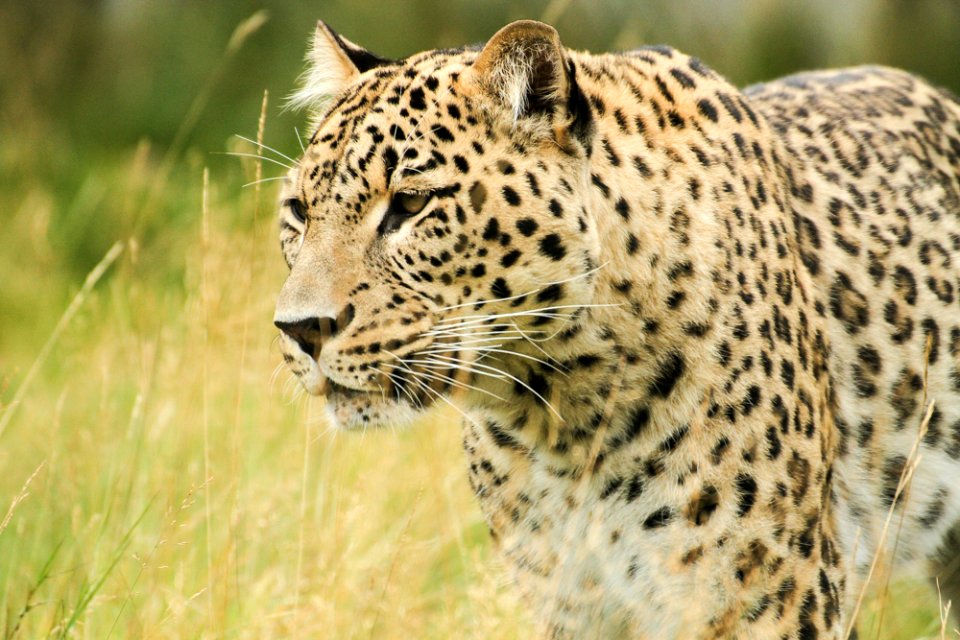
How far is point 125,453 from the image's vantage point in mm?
6301

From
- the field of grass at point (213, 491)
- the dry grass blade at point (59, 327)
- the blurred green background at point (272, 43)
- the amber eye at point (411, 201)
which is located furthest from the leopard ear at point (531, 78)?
the blurred green background at point (272, 43)

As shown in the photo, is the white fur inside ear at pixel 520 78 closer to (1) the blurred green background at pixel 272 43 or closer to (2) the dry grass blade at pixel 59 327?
(2) the dry grass blade at pixel 59 327

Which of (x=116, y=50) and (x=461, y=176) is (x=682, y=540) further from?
(x=116, y=50)

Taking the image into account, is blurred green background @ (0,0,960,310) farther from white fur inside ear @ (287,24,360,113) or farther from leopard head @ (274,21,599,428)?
leopard head @ (274,21,599,428)

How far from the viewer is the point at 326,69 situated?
482 cm

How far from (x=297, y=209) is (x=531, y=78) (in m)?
0.96

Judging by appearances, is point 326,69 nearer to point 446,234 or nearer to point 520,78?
point 520,78

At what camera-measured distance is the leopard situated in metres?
3.94

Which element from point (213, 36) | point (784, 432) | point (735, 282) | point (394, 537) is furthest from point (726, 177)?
point (213, 36)

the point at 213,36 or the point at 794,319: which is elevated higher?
the point at 794,319

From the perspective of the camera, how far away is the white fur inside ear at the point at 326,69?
15.5 ft

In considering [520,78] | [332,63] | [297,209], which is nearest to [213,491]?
[297,209]

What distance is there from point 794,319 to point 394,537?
2.50m

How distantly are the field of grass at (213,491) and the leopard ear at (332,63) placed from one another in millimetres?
482
